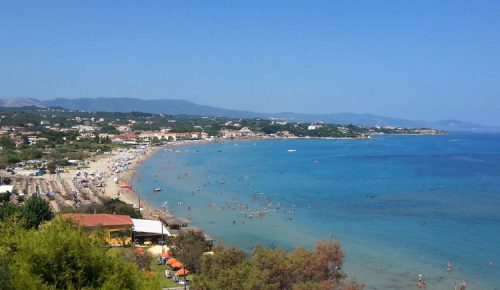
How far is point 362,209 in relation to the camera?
3244 centimetres

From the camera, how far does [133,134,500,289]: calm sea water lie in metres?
21.0

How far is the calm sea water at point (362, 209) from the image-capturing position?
21.0 m

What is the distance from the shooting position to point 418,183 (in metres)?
45.2

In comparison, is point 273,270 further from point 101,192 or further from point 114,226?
point 101,192

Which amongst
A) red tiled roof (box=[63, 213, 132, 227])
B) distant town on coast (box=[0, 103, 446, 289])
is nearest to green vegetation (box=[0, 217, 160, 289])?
distant town on coast (box=[0, 103, 446, 289])

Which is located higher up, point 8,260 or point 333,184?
point 8,260

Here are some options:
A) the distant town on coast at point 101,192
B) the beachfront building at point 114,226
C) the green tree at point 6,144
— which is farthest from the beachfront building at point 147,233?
the green tree at point 6,144

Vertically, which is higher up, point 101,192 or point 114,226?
point 114,226

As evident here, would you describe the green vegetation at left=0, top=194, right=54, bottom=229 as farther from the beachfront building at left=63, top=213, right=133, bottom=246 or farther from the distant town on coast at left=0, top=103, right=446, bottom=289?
the beachfront building at left=63, top=213, right=133, bottom=246

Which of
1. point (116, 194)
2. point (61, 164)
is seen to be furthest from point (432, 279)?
point (61, 164)

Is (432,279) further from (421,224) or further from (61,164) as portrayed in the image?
(61,164)

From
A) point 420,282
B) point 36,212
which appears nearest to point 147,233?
point 36,212

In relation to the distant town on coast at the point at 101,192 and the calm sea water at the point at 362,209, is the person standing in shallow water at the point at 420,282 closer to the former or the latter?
the calm sea water at the point at 362,209

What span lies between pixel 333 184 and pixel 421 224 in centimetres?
1623
